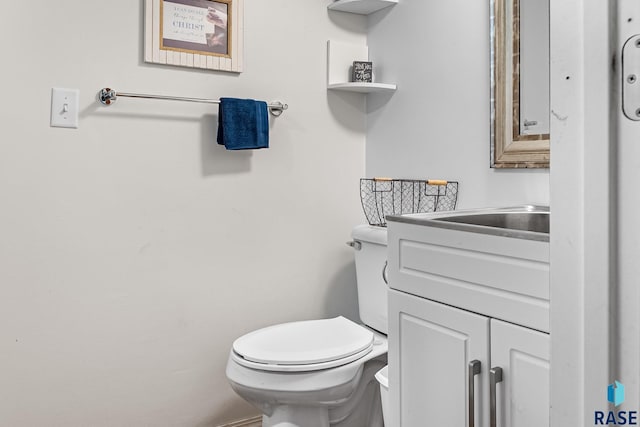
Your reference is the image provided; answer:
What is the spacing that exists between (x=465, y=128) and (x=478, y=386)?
3.42 feet

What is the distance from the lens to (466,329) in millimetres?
1098

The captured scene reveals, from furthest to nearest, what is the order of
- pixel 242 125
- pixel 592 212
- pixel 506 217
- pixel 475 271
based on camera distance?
pixel 242 125
pixel 506 217
pixel 475 271
pixel 592 212

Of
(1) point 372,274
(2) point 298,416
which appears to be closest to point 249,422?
Result: (2) point 298,416

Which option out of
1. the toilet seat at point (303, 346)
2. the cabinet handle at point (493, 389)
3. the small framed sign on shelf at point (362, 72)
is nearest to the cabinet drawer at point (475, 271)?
the cabinet handle at point (493, 389)

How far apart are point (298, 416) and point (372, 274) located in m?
0.58

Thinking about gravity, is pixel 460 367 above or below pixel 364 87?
below

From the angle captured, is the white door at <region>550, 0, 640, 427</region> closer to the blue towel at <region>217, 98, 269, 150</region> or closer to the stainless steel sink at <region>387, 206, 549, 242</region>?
the stainless steel sink at <region>387, 206, 549, 242</region>

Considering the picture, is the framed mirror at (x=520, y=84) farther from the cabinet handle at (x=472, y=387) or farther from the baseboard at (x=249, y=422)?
the baseboard at (x=249, y=422)

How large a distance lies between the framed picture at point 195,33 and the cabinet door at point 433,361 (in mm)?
1179

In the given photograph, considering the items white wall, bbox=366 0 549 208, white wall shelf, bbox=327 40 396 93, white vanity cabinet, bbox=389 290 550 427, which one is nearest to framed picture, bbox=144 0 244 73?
white wall shelf, bbox=327 40 396 93

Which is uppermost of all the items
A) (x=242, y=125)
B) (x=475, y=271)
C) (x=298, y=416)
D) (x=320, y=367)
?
(x=242, y=125)

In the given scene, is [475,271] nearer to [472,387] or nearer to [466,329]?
[466,329]

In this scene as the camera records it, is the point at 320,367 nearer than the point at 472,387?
No

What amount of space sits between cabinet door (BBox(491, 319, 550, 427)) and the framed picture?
56.3 inches
